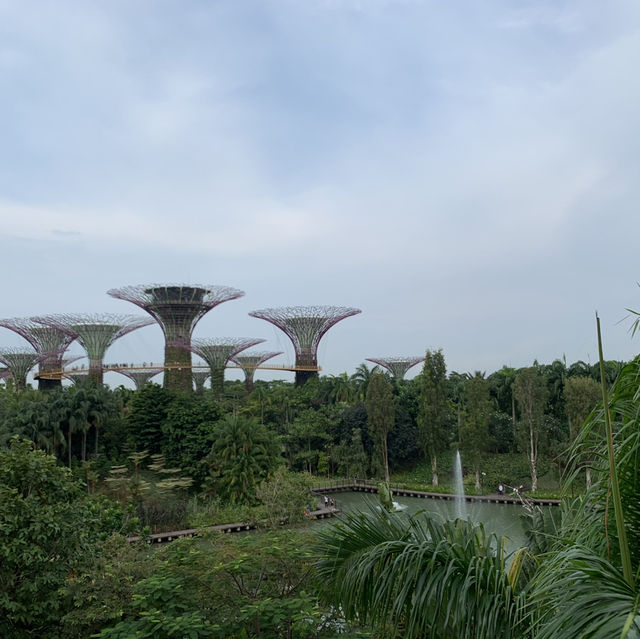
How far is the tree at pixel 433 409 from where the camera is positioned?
1097 inches

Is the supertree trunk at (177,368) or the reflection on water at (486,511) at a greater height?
the supertree trunk at (177,368)

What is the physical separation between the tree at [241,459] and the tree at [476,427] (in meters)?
8.69

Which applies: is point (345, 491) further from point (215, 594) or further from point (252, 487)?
point (215, 594)

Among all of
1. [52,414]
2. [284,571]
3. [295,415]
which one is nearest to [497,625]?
[284,571]

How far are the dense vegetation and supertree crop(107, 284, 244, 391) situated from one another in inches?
157

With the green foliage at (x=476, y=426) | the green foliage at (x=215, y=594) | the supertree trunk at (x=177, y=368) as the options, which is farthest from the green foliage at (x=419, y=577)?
the supertree trunk at (x=177, y=368)

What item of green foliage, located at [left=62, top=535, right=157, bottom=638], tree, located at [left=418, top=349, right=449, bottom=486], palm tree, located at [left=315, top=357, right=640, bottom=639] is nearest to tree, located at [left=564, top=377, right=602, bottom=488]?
tree, located at [left=418, top=349, right=449, bottom=486]

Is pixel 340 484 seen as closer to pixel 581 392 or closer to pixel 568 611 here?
pixel 581 392

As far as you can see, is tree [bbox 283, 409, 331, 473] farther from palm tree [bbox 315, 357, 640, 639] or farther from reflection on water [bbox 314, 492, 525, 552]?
palm tree [bbox 315, 357, 640, 639]

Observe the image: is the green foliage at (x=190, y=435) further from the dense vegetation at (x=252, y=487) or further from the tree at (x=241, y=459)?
the tree at (x=241, y=459)

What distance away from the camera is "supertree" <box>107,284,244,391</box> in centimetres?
3597

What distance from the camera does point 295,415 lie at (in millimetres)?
36250

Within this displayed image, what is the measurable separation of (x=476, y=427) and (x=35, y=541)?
21.2m

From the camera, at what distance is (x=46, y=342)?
144ft
